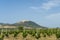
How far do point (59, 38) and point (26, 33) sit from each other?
7.90 meters

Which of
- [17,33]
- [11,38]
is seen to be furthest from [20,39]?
[17,33]

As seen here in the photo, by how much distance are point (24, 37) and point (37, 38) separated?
2.81 metres

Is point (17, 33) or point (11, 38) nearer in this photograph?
point (11, 38)

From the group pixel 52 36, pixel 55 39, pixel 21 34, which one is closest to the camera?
pixel 55 39

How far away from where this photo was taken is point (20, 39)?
1645 inches

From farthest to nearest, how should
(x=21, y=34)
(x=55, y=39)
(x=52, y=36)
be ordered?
(x=21, y=34)
(x=52, y=36)
(x=55, y=39)

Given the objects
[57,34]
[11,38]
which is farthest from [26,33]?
[57,34]

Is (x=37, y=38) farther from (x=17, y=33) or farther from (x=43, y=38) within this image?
(x=17, y=33)

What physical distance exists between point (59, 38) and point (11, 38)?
9.73 m

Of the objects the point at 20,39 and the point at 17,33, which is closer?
the point at 20,39

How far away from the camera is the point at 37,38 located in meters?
43.4

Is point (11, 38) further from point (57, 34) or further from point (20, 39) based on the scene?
point (57, 34)

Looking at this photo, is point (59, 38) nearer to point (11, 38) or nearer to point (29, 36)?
point (29, 36)

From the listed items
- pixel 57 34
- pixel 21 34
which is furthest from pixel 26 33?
pixel 57 34
